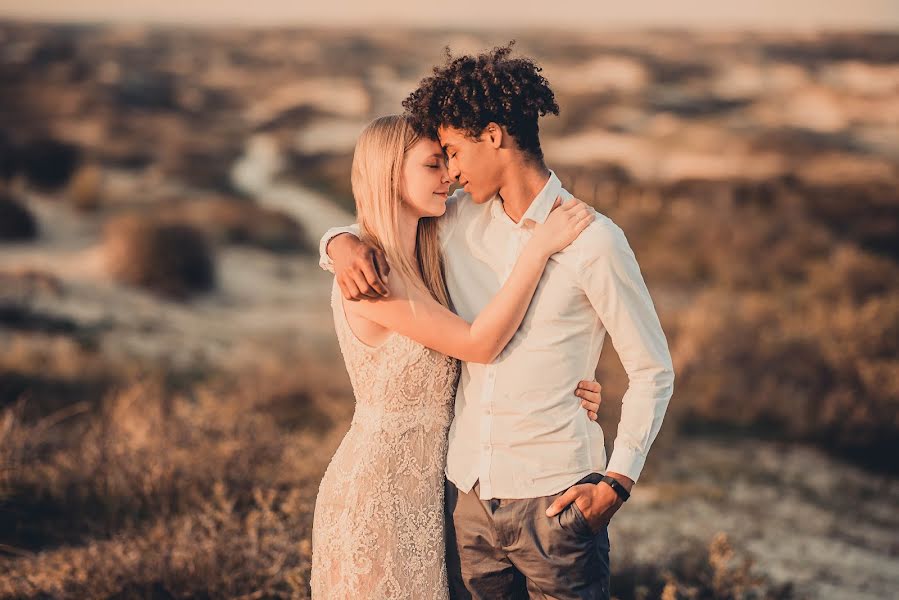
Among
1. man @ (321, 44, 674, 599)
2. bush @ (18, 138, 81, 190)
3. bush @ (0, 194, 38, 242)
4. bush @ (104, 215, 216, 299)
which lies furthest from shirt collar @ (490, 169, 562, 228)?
bush @ (18, 138, 81, 190)

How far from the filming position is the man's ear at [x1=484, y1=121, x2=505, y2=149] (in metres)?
2.33

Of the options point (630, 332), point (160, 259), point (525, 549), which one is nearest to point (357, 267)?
point (630, 332)

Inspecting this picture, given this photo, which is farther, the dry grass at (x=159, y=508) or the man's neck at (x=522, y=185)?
the dry grass at (x=159, y=508)

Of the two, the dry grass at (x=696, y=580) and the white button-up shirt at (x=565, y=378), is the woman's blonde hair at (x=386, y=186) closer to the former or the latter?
the white button-up shirt at (x=565, y=378)

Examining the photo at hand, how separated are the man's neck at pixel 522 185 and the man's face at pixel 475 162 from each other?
1.4 inches

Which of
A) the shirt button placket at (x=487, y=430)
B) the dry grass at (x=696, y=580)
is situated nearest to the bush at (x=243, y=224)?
the dry grass at (x=696, y=580)

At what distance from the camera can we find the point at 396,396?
8.12 ft

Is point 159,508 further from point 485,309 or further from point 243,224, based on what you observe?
point 243,224

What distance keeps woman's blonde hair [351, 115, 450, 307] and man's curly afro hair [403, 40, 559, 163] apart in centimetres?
9

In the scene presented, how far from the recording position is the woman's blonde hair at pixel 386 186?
96.3 inches

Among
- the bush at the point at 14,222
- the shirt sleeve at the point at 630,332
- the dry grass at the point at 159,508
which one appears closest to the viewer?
the shirt sleeve at the point at 630,332

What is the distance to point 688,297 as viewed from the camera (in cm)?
1409

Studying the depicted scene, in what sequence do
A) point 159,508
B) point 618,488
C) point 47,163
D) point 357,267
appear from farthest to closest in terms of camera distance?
point 47,163 < point 159,508 < point 357,267 < point 618,488

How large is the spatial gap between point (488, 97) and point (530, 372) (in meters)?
0.78
